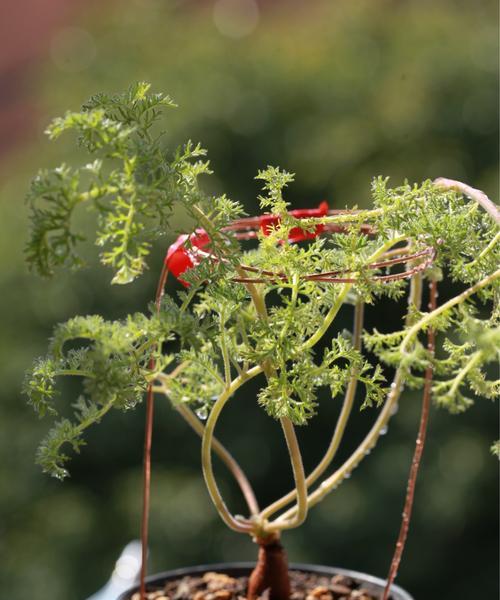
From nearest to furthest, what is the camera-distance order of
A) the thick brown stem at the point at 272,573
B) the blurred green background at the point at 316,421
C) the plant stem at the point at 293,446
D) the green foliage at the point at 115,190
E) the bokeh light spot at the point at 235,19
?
the green foliage at the point at 115,190 < the plant stem at the point at 293,446 < the thick brown stem at the point at 272,573 < the blurred green background at the point at 316,421 < the bokeh light spot at the point at 235,19

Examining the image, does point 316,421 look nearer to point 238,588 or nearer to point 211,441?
point 238,588

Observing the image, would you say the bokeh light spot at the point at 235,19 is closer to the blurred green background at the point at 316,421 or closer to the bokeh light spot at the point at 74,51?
the blurred green background at the point at 316,421

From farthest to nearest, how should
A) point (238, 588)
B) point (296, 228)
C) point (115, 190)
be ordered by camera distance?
1. point (238, 588)
2. point (296, 228)
3. point (115, 190)

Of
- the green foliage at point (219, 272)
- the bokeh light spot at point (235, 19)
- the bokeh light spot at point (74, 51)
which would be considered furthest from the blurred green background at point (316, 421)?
the green foliage at point (219, 272)

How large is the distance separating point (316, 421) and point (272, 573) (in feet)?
4.29

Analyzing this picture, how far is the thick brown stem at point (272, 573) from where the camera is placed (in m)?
0.66

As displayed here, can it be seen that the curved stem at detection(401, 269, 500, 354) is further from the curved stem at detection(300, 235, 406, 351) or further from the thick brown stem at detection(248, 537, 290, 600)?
the thick brown stem at detection(248, 537, 290, 600)

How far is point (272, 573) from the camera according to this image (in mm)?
657

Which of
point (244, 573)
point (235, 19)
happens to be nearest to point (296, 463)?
point (244, 573)

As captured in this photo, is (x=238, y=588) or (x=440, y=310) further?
(x=238, y=588)

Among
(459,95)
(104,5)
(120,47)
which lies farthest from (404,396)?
(104,5)

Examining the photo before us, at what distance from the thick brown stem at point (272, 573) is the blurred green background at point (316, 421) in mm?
1232

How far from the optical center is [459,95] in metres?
2.05

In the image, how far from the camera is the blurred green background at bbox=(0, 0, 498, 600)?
1.91 m
